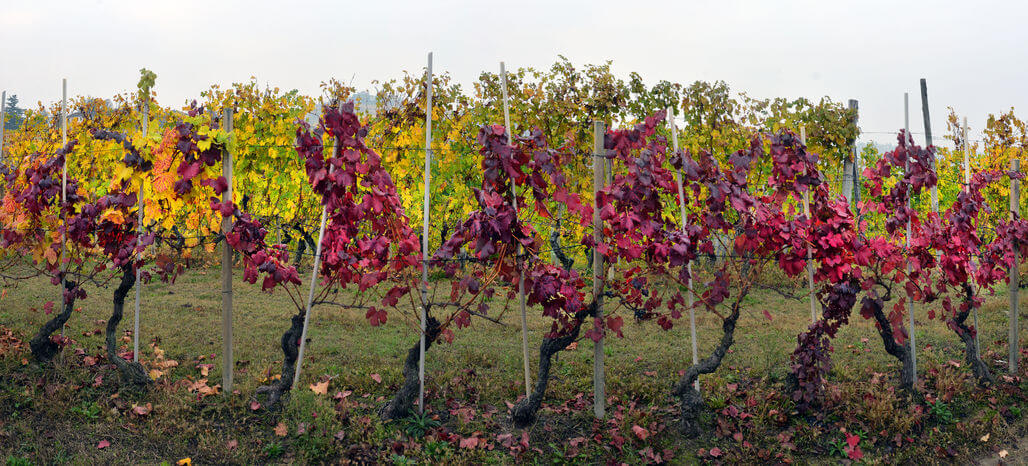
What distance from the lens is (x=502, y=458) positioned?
380 cm

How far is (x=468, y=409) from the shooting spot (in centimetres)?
439

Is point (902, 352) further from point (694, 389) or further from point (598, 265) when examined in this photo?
point (598, 265)

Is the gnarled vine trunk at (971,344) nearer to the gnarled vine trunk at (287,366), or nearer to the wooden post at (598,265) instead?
the wooden post at (598,265)

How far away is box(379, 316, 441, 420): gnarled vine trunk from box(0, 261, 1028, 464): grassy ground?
3.6 inches

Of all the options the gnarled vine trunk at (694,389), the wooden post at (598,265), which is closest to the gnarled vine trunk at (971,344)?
the gnarled vine trunk at (694,389)

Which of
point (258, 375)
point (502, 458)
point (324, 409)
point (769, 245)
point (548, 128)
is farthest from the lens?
point (548, 128)

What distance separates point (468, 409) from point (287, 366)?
1.30m

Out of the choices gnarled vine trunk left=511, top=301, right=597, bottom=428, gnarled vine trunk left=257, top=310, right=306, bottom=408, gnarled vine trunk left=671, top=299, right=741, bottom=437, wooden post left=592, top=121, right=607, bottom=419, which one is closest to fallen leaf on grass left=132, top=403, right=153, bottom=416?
gnarled vine trunk left=257, top=310, right=306, bottom=408

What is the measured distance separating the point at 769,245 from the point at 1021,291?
26.3 feet

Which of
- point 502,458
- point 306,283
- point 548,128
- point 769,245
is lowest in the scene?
point 502,458

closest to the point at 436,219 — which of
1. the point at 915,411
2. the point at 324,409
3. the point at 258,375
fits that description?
the point at 258,375

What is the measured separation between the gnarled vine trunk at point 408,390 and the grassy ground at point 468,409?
0.30ft

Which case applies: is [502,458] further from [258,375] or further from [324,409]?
[258,375]

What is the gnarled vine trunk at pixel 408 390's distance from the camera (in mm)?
4242
